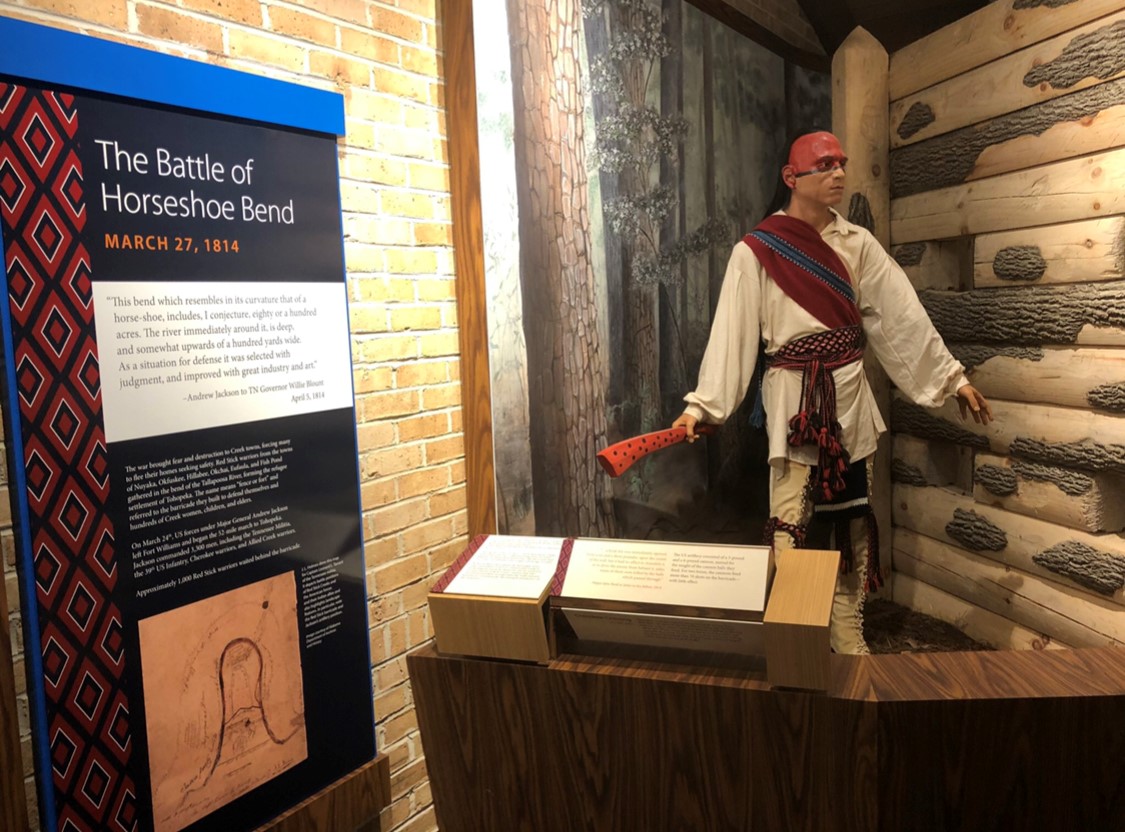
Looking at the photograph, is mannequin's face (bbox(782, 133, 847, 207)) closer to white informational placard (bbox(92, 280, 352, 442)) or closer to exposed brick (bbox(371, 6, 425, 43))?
exposed brick (bbox(371, 6, 425, 43))

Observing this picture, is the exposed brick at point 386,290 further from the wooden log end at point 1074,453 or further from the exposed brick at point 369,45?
the wooden log end at point 1074,453

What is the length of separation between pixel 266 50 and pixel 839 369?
67.5 inches

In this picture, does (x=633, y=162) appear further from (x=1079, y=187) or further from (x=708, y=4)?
(x=1079, y=187)

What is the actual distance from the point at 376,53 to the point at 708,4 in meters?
1.24

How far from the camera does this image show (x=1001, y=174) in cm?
262

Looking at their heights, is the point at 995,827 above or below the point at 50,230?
below

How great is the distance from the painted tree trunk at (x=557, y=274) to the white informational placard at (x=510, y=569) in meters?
1.12

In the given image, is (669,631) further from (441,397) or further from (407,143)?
(407,143)

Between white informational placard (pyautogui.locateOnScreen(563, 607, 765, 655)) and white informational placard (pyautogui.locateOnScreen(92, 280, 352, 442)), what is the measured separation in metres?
0.97

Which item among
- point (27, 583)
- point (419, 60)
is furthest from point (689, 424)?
point (27, 583)

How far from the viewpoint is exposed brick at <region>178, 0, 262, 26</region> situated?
184cm

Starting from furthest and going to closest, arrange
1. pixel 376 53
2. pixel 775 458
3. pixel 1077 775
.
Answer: pixel 775 458 < pixel 376 53 < pixel 1077 775

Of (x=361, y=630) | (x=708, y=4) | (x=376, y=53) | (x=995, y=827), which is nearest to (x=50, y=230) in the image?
(x=376, y=53)

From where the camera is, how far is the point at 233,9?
1903mm
